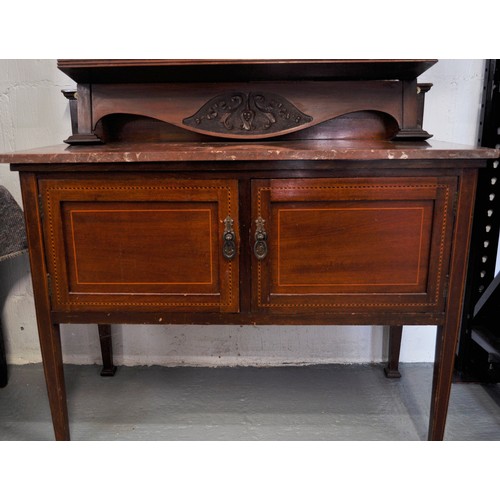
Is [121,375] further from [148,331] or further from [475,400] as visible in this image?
[475,400]

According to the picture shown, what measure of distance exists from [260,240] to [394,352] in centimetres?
108

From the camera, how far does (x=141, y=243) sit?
1.43 metres

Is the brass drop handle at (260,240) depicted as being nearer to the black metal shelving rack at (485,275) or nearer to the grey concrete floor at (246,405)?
the grey concrete floor at (246,405)

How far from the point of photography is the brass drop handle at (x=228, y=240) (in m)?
1.39

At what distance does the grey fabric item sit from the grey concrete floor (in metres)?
0.64

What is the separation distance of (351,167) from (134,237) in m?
0.68

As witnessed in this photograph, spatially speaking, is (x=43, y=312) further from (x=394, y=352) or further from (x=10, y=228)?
(x=394, y=352)

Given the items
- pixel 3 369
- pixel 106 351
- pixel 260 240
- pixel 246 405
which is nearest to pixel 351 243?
pixel 260 240

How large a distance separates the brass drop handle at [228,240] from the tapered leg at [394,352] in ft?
3.46

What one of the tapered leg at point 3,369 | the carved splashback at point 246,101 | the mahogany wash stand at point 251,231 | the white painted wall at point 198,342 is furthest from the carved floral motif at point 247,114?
the tapered leg at point 3,369

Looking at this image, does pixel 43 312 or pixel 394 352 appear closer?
pixel 43 312

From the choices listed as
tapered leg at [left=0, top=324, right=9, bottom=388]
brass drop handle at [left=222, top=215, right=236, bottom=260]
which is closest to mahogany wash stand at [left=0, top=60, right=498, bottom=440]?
brass drop handle at [left=222, top=215, right=236, bottom=260]

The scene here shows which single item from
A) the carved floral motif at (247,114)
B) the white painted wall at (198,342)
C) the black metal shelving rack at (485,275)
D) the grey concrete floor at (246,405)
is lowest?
the grey concrete floor at (246,405)

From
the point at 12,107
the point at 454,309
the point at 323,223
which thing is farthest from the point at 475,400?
the point at 12,107
